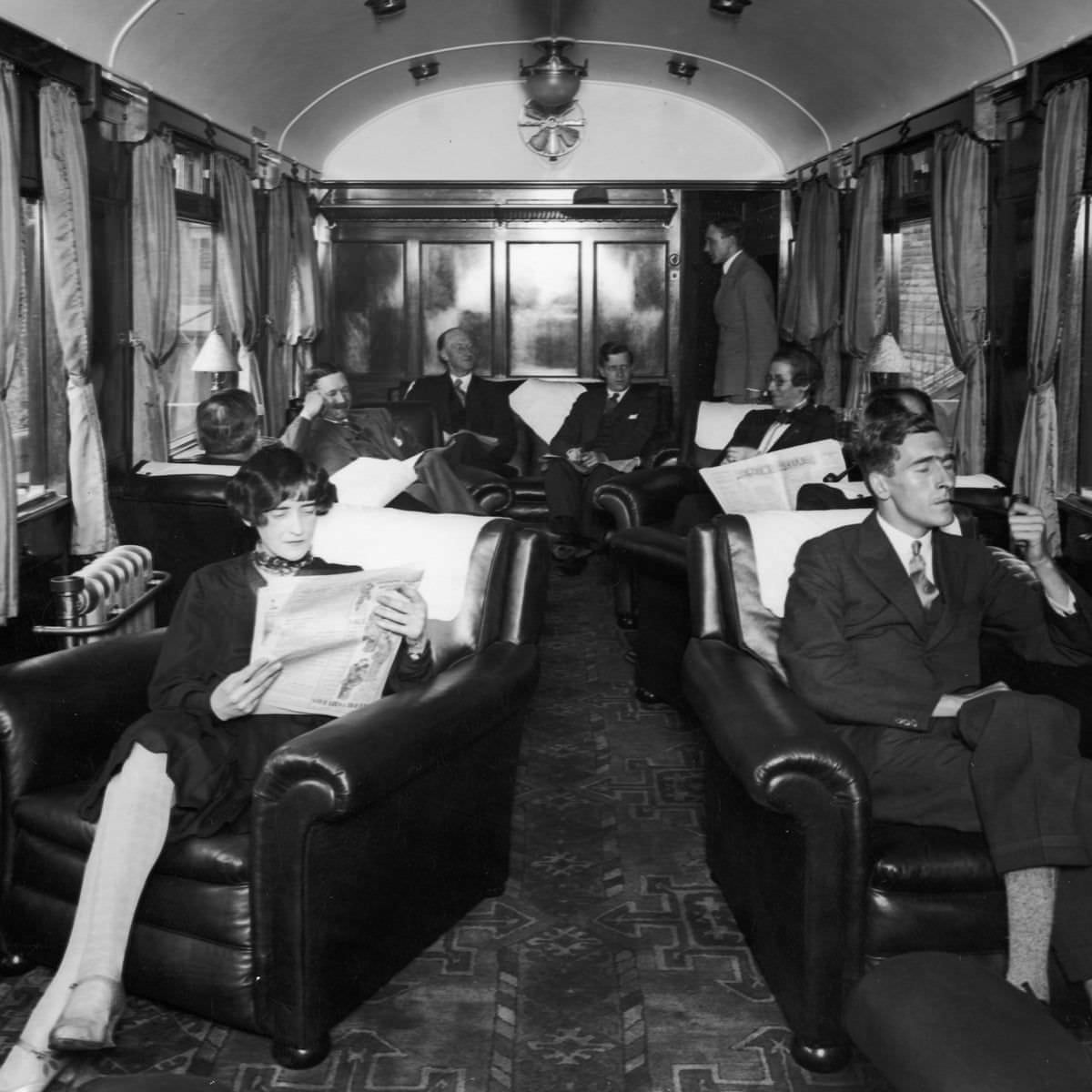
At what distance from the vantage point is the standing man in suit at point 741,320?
9844 millimetres

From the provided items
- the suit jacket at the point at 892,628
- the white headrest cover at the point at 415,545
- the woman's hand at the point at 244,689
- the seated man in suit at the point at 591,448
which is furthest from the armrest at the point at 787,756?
the seated man in suit at the point at 591,448

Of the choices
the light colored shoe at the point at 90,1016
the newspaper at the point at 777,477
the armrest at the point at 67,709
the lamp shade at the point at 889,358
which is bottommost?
the light colored shoe at the point at 90,1016

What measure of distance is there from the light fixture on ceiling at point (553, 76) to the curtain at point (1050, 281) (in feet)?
11.6

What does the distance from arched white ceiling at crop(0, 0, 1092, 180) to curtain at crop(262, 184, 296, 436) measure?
49 centimetres

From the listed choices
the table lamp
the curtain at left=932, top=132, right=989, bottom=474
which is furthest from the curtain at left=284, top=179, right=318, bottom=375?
the curtain at left=932, top=132, right=989, bottom=474

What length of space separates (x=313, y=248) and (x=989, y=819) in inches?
345

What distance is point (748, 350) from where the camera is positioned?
33.4ft

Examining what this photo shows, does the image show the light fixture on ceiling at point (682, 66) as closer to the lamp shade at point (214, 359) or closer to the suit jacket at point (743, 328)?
the suit jacket at point (743, 328)

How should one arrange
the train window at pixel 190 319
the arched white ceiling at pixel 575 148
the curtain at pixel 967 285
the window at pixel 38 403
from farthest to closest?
the arched white ceiling at pixel 575 148
the train window at pixel 190 319
the curtain at pixel 967 285
the window at pixel 38 403

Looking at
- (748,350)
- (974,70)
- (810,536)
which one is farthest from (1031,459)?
(748,350)

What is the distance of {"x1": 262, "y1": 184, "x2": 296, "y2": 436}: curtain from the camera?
9766 millimetres

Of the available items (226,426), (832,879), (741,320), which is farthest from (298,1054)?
(741,320)

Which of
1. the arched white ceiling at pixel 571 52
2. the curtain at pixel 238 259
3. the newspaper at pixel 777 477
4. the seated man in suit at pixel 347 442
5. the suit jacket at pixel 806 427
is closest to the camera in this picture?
the newspaper at pixel 777 477

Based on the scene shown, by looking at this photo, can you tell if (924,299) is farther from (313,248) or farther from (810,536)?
(810,536)
